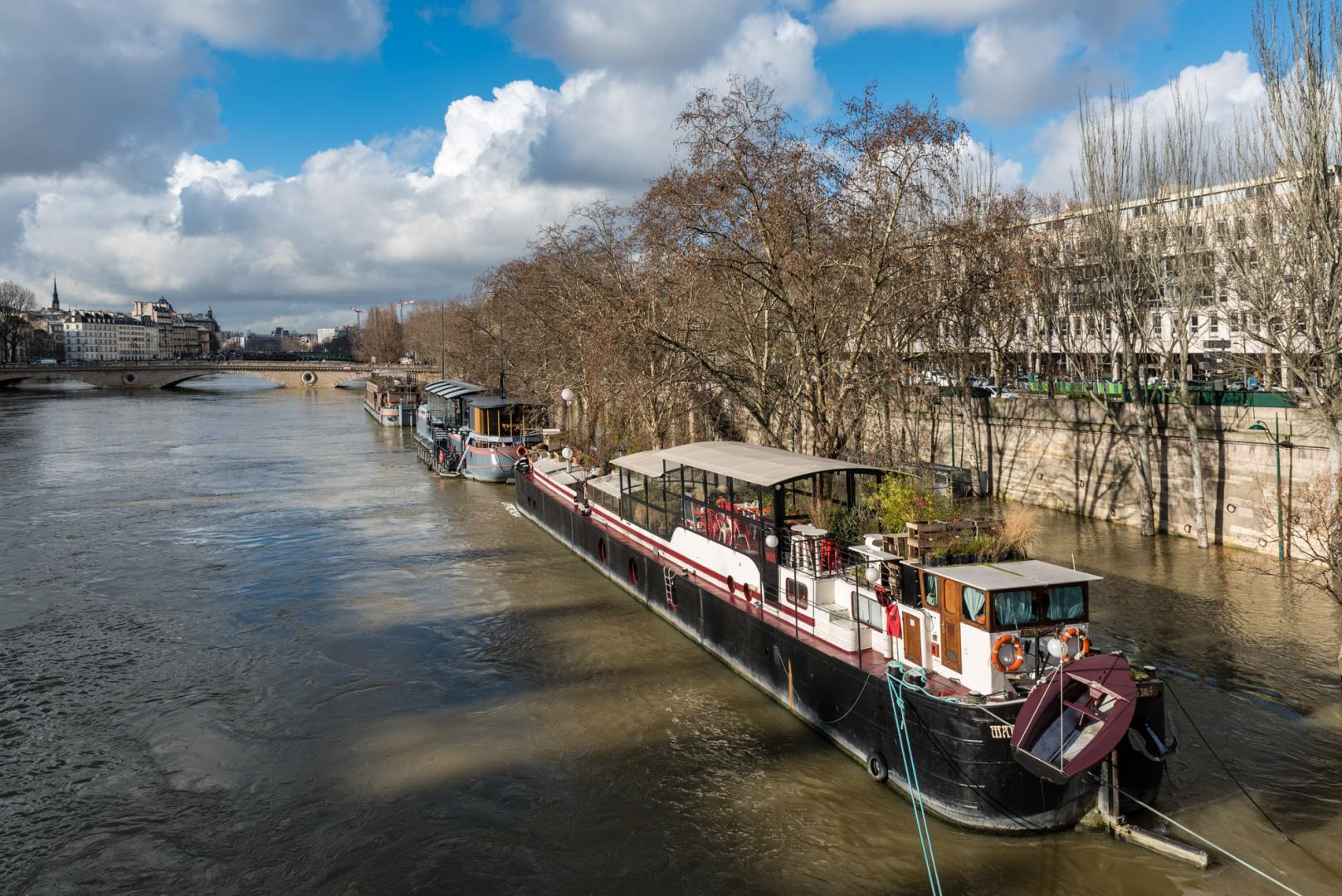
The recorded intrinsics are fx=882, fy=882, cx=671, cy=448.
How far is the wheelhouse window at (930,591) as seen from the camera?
1344cm

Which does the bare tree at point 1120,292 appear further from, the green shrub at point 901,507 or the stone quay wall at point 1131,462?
the green shrub at point 901,507

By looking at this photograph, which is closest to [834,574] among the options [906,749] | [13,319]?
[906,749]

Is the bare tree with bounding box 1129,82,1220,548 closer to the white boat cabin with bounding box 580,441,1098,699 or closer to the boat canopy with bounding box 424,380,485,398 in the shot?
the white boat cabin with bounding box 580,441,1098,699

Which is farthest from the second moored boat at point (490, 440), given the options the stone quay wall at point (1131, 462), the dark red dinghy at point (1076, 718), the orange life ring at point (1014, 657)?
the dark red dinghy at point (1076, 718)

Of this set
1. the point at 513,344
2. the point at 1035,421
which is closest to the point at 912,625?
the point at 1035,421

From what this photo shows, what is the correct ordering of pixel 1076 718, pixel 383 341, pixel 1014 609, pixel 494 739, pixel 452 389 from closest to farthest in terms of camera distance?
pixel 1076 718
pixel 1014 609
pixel 494 739
pixel 452 389
pixel 383 341

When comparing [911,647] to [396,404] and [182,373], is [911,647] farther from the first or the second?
[182,373]

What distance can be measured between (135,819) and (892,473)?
15.1 meters

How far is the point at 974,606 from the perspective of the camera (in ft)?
41.7

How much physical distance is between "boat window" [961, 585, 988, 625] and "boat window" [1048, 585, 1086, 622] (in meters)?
1.09

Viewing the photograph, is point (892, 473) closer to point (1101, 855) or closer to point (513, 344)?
point (1101, 855)

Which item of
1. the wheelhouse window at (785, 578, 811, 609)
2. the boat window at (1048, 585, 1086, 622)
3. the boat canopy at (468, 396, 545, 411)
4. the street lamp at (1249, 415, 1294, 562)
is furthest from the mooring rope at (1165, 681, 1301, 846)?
the boat canopy at (468, 396, 545, 411)

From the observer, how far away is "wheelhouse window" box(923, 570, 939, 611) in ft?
44.1

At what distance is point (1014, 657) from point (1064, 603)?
1182 millimetres
